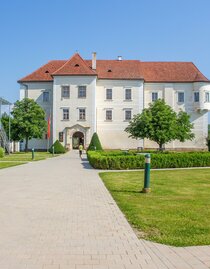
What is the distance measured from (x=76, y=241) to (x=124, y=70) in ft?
189

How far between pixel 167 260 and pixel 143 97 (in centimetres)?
5779

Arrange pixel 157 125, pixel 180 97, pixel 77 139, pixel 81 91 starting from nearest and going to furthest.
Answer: pixel 157 125 → pixel 81 91 → pixel 77 139 → pixel 180 97

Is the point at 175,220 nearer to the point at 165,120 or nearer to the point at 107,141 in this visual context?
the point at 165,120

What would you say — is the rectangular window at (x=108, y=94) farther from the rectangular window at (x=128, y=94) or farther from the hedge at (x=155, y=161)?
the hedge at (x=155, y=161)

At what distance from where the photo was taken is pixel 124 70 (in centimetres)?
6244

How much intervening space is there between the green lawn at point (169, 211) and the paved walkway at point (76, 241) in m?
0.31

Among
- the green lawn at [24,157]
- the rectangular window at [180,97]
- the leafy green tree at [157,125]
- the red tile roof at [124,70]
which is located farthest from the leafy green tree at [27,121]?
the rectangular window at [180,97]

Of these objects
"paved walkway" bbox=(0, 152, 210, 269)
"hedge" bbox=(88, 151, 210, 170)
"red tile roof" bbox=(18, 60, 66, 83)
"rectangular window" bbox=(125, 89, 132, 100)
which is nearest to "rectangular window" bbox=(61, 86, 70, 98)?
"red tile roof" bbox=(18, 60, 66, 83)

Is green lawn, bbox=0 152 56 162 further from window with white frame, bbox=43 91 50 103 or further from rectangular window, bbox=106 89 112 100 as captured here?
rectangular window, bbox=106 89 112 100

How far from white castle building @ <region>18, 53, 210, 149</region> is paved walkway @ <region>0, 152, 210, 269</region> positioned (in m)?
47.7

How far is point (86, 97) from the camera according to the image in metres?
58.5

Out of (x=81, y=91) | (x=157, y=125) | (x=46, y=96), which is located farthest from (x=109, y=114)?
(x=157, y=125)

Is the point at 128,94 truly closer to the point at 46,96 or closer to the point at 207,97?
the point at 207,97

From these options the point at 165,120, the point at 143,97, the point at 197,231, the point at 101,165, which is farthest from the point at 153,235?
the point at 143,97
